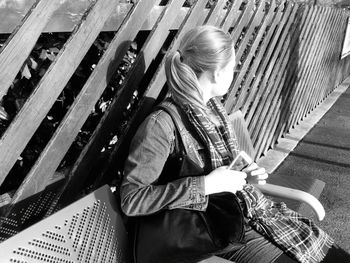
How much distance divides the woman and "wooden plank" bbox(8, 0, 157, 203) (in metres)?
0.24

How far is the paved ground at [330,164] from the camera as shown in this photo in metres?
3.48

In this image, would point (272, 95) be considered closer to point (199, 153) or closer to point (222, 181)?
point (199, 153)

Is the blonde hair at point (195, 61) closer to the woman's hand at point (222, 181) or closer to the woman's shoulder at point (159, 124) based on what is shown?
the woman's shoulder at point (159, 124)

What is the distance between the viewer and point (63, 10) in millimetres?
1626

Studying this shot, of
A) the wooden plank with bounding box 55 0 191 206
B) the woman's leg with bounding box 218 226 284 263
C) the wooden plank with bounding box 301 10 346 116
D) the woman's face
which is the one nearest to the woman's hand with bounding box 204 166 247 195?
the woman's leg with bounding box 218 226 284 263

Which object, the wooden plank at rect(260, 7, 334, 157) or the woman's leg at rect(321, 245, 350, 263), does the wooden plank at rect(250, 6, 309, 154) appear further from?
the woman's leg at rect(321, 245, 350, 263)

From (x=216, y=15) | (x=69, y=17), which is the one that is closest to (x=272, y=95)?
(x=216, y=15)

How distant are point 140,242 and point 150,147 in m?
0.37

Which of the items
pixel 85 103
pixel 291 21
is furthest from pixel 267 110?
pixel 85 103

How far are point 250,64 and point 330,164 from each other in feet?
5.48

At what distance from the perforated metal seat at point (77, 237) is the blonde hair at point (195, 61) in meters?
0.60

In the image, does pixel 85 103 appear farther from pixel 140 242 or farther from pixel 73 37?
pixel 140 242

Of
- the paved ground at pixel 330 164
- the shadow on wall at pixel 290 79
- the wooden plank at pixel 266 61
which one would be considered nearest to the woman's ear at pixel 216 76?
the paved ground at pixel 330 164

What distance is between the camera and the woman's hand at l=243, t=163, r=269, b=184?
6.91 feet
